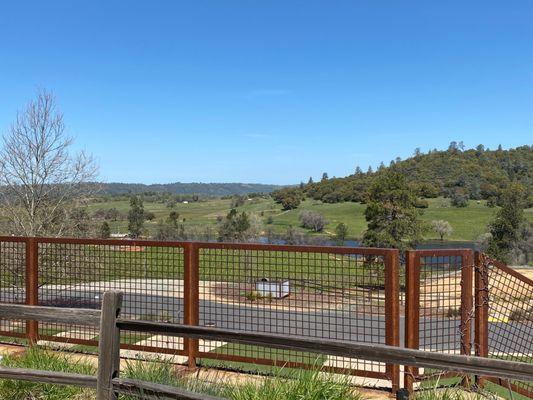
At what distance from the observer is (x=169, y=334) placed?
3918mm

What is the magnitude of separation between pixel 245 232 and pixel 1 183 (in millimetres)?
42126

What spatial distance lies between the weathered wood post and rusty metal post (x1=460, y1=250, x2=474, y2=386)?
3528 millimetres

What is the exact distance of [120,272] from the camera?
21.8 feet

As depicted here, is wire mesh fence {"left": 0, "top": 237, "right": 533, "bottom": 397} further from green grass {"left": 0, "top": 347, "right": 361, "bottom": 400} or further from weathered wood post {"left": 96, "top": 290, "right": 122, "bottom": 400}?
weathered wood post {"left": 96, "top": 290, "right": 122, "bottom": 400}

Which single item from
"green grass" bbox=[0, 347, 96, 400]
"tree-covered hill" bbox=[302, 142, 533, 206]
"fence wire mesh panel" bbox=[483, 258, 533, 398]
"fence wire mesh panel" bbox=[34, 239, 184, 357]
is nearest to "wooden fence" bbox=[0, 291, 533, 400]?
"green grass" bbox=[0, 347, 96, 400]

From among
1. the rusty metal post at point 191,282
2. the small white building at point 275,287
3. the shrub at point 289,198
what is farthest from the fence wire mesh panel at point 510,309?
the shrub at point 289,198

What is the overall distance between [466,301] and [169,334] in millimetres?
3251

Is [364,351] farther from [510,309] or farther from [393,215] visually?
[393,215]

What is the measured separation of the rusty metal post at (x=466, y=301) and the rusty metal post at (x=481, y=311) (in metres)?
0.11

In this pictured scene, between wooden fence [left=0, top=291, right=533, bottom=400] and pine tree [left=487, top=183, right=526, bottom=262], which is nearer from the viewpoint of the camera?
wooden fence [left=0, top=291, right=533, bottom=400]

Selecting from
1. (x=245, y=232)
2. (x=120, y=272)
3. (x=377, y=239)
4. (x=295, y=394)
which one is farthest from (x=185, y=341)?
(x=245, y=232)

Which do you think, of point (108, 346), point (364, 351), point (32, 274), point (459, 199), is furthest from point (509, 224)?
point (108, 346)

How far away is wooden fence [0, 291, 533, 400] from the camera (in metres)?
3.17

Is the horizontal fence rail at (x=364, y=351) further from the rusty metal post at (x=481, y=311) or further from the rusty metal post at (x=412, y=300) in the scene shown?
the rusty metal post at (x=481, y=311)
